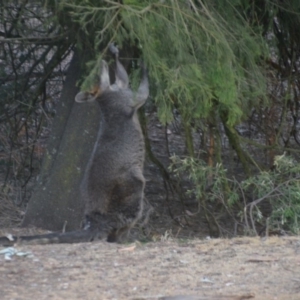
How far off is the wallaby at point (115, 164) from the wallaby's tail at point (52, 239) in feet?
0.05

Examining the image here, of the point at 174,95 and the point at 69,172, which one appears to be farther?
the point at 69,172

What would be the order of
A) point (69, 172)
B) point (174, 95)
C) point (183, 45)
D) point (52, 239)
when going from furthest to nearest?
point (69, 172), point (52, 239), point (174, 95), point (183, 45)

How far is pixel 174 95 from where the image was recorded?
7.27m

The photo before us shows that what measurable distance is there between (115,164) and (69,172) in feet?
3.36

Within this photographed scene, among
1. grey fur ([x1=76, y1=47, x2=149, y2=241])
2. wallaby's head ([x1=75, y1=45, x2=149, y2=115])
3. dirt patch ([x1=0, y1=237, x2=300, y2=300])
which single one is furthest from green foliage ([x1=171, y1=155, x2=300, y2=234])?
dirt patch ([x1=0, y1=237, x2=300, y2=300])

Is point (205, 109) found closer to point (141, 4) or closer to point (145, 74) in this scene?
point (145, 74)

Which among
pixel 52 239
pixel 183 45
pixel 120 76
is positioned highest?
pixel 183 45

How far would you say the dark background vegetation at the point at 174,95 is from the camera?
22.9 feet

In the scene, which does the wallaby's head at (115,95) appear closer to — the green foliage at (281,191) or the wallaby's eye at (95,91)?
the wallaby's eye at (95,91)

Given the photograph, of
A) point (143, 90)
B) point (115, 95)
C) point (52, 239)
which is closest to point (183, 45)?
point (143, 90)

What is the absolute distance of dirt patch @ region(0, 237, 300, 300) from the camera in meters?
5.11

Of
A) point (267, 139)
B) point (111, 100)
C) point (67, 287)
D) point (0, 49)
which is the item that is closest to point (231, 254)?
point (67, 287)

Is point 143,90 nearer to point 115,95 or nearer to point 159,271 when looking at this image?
point 115,95

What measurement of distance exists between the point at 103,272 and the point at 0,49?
5679 millimetres
